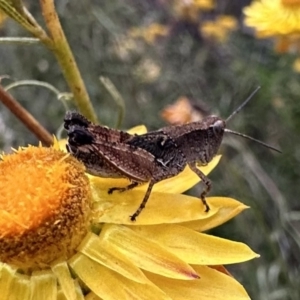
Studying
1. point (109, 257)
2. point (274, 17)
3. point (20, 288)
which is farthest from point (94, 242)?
point (274, 17)

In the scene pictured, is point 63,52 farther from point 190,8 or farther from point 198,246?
point 190,8

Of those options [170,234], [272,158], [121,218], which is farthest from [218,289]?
[272,158]

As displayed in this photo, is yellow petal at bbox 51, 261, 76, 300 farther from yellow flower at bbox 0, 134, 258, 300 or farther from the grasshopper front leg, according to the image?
the grasshopper front leg

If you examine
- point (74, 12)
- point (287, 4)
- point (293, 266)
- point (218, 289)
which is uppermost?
point (218, 289)

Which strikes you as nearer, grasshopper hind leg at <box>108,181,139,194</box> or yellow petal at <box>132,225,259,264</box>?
yellow petal at <box>132,225,259,264</box>

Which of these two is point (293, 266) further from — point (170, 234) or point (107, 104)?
point (170, 234)

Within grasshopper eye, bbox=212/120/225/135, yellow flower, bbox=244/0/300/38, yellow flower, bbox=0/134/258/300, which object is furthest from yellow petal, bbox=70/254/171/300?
yellow flower, bbox=244/0/300/38

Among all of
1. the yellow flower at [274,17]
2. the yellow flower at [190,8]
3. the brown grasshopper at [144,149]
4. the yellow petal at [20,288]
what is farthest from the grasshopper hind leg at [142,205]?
the yellow flower at [190,8]
